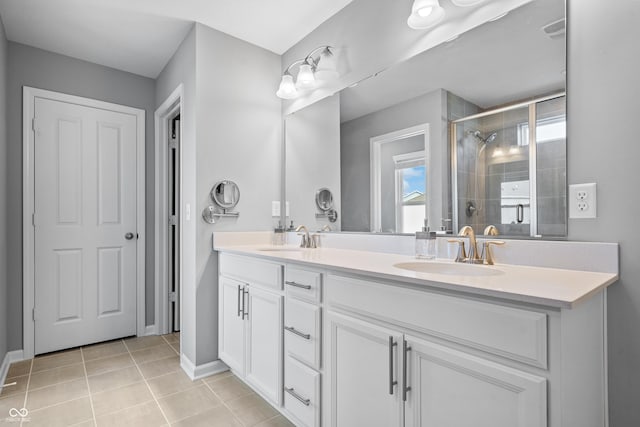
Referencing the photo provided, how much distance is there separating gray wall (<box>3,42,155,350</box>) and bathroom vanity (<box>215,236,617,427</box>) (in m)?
2.12

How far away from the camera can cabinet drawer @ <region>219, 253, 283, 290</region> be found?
1724 mm

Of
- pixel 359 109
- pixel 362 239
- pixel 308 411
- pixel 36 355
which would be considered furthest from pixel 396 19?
pixel 36 355

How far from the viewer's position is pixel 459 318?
0.95 m

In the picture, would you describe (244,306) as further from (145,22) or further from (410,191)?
(145,22)

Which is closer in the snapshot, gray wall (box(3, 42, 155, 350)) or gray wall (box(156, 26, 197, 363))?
gray wall (box(156, 26, 197, 363))

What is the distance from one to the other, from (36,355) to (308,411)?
240cm

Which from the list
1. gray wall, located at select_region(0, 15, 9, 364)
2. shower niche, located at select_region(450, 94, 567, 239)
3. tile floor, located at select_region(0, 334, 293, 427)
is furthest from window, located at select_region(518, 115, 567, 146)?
gray wall, located at select_region(0, 15, 9, 364)

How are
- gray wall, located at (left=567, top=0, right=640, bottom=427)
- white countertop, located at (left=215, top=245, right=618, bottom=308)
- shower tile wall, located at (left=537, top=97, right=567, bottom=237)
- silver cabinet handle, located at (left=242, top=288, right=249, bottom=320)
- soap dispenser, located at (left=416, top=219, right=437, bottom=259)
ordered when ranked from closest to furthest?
white countertop, located at (left=215, top=245, right=618, bottom=308), gray wall, located at (left=567, top=0, right=640, bottom=427), shower tile wall, located at (left=537, top=97, right=567, bottom=237), soap dispenser, located at (left=416, top=219, right=437, bottom=259), silver cabinet handle, located at (left=242, top=288, right=249, bottom=320)

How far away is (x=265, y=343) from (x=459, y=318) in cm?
114


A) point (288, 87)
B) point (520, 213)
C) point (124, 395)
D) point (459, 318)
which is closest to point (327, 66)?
point (288, 87)

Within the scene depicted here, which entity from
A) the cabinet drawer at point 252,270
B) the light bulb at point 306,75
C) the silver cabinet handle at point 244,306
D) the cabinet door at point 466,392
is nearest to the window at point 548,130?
the cabinet door at point 466,392

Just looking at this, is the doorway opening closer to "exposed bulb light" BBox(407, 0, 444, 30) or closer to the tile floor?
the tile floor

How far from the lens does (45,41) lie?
2.53m

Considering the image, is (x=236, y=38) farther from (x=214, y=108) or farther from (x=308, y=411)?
(x=308, y=411)
